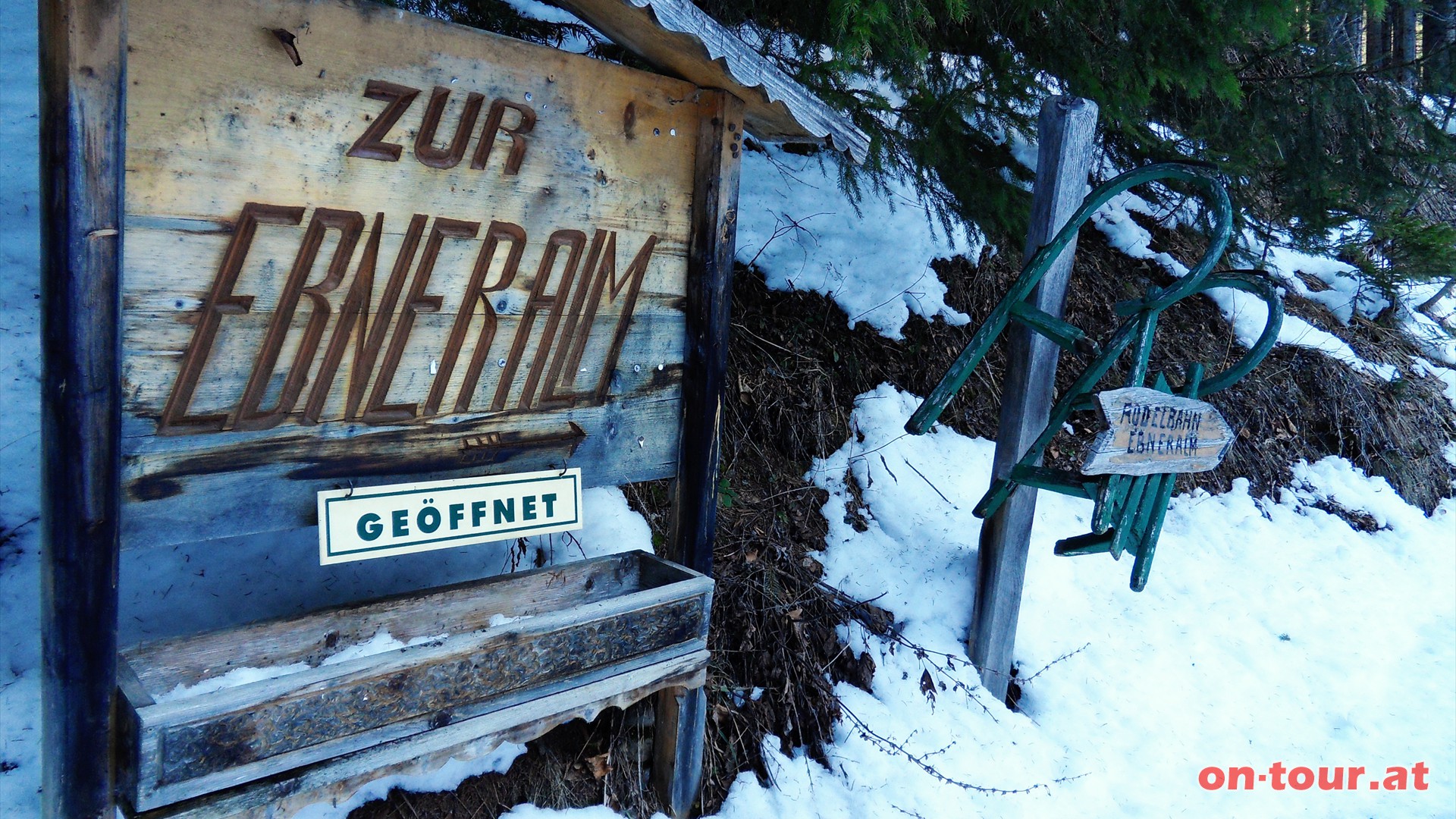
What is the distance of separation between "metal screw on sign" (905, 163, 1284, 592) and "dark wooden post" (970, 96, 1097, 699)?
12cm

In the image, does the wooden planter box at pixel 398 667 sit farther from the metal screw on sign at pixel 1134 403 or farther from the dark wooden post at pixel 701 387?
the metal screw on sign at pixel 1134 403

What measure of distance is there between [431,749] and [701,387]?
3.89 feet

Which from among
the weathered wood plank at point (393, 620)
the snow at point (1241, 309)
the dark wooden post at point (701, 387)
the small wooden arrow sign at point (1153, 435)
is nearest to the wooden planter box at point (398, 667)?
the weathered wood plank at point (393, 620)

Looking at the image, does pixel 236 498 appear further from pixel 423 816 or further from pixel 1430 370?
pixel 1430 370

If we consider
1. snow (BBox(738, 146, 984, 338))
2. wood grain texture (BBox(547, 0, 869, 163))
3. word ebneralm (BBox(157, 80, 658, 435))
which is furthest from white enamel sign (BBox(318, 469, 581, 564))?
snow (BBox(738, 146, 984, 338))

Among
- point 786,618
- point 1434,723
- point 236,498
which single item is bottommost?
point 1434,723

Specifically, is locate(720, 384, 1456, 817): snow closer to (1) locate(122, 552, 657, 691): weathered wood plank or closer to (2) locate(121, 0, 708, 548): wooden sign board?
(1) locate(122, 552, 657, 691): weathered wood plank

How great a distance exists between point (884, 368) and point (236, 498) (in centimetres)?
333

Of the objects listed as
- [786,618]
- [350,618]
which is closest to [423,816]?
[350,618]

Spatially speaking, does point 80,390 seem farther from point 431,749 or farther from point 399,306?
point 431,749

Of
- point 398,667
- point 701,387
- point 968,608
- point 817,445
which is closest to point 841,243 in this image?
point 817,445

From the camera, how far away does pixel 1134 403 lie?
274cm

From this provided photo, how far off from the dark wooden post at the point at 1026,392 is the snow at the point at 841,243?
103 centimetres

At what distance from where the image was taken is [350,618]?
2.23 m
